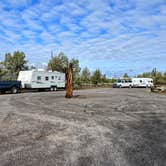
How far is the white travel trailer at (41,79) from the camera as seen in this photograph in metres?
29.0

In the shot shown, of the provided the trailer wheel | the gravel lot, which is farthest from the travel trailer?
the gravel lot

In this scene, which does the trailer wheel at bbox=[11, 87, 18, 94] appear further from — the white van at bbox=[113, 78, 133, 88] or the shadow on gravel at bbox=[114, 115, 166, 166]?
the white van at bbox=[113, 78, 133, 88]

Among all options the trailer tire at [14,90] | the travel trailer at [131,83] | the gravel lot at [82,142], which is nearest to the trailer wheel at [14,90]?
the trailer tire at [14,90]

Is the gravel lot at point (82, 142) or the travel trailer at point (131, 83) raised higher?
the travel trailer at point (131, 83)

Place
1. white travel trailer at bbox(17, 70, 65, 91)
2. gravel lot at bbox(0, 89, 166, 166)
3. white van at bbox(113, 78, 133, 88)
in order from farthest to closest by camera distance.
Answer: white van at bbox(113, 78, 133, 88) < white travel trailer at bbox(17, 70, 65, 91) < gravel lot at bbox(0, 89, 166, 166)

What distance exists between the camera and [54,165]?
4.48m

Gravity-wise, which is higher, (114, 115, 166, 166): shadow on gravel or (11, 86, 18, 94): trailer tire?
(11, 86, 18, 94): trailer tire

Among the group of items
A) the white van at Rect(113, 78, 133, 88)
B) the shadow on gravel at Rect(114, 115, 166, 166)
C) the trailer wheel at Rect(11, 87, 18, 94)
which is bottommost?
the shadow on gravel at Rect(114, 115, 166, 166)

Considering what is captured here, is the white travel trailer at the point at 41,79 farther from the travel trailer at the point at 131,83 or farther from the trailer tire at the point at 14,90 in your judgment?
the travel trailer at the point at 131,83

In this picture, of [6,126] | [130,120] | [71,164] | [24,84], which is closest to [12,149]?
[71,164]

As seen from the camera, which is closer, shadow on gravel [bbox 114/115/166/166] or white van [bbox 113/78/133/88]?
shadow on gravel [bbox 114/115/166/166]

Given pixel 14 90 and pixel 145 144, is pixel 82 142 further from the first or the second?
pixel 14 90

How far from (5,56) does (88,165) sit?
1895 inches

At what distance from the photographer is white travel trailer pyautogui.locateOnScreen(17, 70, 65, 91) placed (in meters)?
29.0
